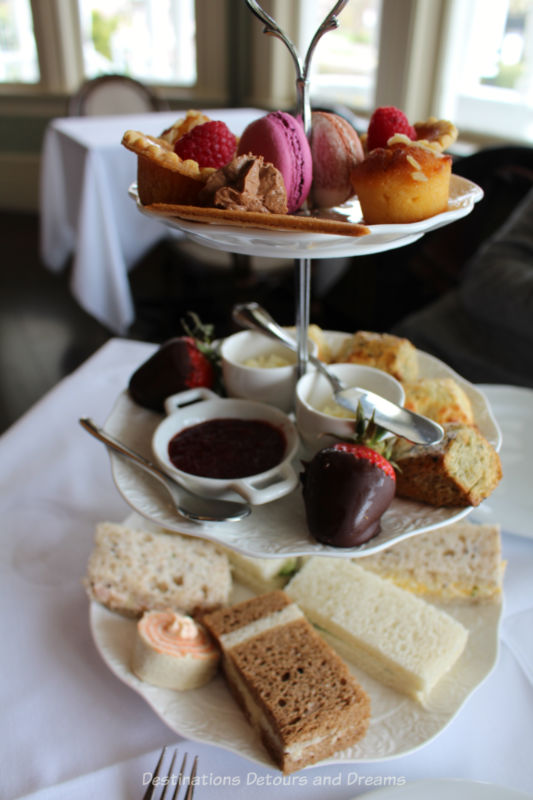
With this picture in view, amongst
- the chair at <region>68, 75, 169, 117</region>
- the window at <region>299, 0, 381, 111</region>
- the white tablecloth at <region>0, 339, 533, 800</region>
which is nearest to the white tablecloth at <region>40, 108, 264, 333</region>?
the chair at <region>68, 75, 169, 117</region>

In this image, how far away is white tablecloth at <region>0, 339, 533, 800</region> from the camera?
0.63 metres

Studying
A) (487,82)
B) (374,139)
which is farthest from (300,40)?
(374,139)

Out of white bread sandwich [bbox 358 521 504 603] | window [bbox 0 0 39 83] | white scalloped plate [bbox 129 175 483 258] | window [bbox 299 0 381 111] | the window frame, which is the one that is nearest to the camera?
white scalloped plate [bbox 129 175 483 258]

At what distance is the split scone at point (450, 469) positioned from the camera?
2.15 feet

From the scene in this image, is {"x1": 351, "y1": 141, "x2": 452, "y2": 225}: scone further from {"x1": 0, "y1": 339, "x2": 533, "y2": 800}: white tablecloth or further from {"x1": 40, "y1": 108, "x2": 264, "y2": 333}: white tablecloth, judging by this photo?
{"x1": 40, "y1": 108, "x2": 264, "y2": 333}: white tablecloth

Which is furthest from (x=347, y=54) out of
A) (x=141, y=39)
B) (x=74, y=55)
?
(x=74, y=55)

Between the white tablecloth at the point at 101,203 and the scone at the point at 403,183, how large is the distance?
78.3 inches

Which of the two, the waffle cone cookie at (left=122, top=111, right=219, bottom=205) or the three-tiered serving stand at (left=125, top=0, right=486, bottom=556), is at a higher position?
the waffle cone cookie at (left=122, top=111, right=219, bottom=205)

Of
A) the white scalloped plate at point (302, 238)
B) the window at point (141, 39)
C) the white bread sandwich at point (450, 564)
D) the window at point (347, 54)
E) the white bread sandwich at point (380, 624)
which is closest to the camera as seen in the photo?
the white scalloped plate at point (302, 238)

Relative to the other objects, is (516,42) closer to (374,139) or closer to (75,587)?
(374,139)

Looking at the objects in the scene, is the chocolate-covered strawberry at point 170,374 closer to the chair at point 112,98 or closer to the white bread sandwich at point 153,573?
the white bread sandwich at point 153,573

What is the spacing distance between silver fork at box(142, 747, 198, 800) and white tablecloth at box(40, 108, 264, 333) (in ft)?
6.79

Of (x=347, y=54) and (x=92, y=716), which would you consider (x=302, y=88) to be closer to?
(x=92, y=716)

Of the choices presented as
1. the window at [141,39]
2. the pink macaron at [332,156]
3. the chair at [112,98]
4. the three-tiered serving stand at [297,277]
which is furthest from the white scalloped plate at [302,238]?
the window at [141,39]
